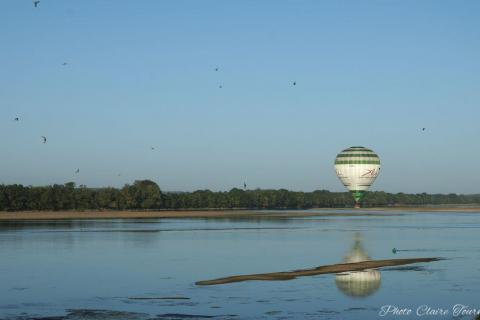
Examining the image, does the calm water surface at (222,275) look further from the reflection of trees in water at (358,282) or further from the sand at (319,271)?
the sand at (319,271)

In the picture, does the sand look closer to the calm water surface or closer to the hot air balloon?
the calm water surface

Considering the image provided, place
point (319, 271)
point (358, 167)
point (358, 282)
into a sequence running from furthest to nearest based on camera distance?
point (358, 167) < point (319, 271) < point (358, 282)

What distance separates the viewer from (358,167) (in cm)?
18150

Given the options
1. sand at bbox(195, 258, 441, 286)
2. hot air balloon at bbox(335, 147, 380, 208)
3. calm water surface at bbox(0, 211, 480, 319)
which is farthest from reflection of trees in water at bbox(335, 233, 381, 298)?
hot air balloon at bbox(335, 147, 380, 208)

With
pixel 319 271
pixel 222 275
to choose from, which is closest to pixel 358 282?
pixel 319 271

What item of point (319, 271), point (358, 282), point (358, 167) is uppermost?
point (358, 167)

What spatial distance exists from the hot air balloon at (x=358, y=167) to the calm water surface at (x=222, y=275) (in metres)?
102

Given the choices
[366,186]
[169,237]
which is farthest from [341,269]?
[366,186]

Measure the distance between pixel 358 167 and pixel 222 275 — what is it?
13741cm

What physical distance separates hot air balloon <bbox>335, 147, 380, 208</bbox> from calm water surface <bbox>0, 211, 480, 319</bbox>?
335ft

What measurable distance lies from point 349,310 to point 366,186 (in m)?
153

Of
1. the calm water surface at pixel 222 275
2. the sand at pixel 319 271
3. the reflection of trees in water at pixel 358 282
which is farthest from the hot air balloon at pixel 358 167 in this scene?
the reflection of trees in water at pixel 358 282

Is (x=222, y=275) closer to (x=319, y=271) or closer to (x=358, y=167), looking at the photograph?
(x=319, y=271)

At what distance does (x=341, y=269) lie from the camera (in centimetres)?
4997
